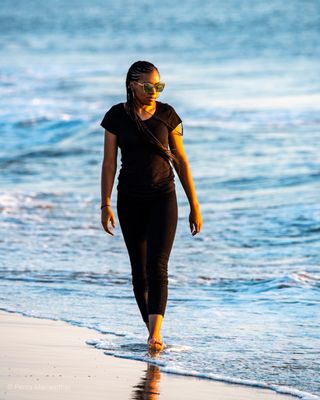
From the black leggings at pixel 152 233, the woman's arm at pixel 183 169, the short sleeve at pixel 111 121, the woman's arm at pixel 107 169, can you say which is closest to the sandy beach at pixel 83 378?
the black leggings at pixel 152 233

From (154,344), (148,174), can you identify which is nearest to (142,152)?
(148,174)

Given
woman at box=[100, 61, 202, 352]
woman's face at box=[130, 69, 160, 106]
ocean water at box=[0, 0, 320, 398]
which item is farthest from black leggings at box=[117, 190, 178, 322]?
woman's face at box=[130, 69, 160, 106]

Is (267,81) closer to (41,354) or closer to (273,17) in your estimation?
(41,354)

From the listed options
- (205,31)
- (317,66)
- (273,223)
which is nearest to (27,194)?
(273,223)

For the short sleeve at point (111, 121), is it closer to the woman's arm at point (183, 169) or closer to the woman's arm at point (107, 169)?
the woman's arm at point (107, 169)

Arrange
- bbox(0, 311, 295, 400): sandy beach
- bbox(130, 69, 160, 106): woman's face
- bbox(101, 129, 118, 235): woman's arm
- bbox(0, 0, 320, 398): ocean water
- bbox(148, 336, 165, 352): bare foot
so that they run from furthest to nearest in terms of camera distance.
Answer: bbox(0, 0, 320, 398): ocean water
bbox(148, 336, 165, 352): bare foot
bbox(101, 129, 118, 235): woman's arm
bbox(130, 69, 160, 106): woman's face
bbox(0, 311, 295, 400): sandy beach

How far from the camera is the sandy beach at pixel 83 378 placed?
228 inches

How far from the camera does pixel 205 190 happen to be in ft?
49.8

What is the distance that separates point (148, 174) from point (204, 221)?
240 inches

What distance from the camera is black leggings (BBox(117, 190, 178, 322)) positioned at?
6.66 metres

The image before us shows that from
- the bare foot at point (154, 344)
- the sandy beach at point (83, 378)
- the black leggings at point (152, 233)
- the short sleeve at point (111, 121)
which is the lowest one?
the sandy beach at point (83, 378)

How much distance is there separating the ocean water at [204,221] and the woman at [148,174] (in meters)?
0.57

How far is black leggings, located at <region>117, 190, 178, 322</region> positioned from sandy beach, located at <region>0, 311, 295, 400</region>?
17.2 inches

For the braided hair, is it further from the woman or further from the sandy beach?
Answer: the sandy beach
